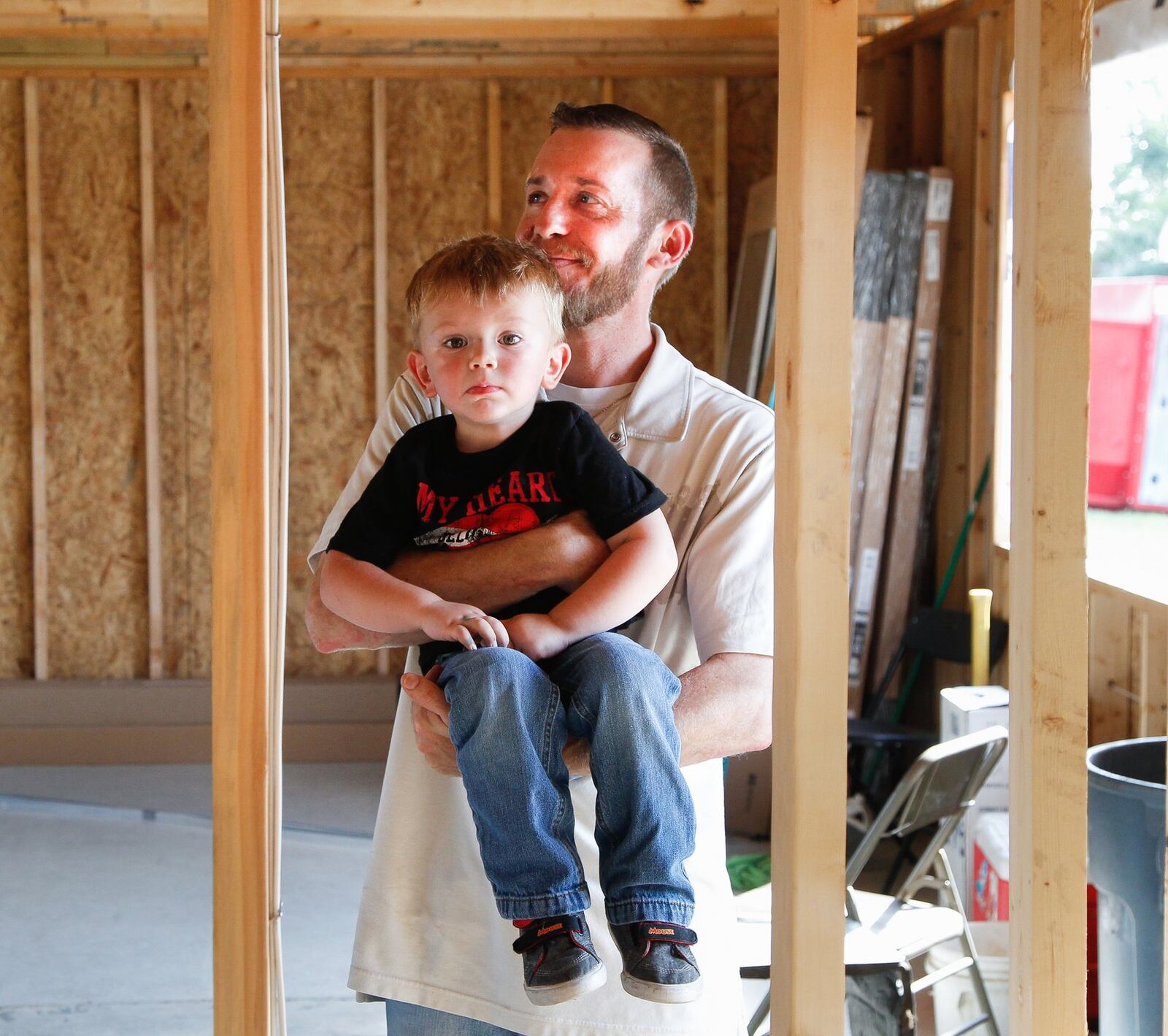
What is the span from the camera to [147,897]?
4383mm

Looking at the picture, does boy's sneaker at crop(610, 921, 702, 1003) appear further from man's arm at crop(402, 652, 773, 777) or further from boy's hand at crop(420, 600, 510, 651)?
boy's hand at crop(420, 600, 510, 651)

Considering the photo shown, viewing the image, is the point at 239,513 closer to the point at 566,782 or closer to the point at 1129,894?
the point at 566,782

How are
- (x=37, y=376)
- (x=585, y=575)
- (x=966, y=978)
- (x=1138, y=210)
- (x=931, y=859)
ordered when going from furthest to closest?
(x=37, y=376)
(x=1138, y=210)
(x=966, y=978)
(x=931, y=859)
(x=585, y=575)

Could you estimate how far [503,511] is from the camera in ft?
4.99

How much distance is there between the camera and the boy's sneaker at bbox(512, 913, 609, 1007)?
1.25m

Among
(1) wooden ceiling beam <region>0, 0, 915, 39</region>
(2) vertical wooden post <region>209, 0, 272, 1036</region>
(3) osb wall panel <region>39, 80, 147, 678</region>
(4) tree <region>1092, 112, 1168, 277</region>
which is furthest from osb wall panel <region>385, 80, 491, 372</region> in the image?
(2) vertical wooden post <region>209, 0, 272, 1036</region>

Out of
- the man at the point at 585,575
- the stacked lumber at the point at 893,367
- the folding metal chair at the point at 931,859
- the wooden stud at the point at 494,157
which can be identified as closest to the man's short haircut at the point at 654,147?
the man at the point at 585,575

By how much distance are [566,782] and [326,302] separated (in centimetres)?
500

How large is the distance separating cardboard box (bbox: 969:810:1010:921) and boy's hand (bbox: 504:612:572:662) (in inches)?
99.2

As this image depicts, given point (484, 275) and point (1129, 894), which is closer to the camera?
point (484, 275)

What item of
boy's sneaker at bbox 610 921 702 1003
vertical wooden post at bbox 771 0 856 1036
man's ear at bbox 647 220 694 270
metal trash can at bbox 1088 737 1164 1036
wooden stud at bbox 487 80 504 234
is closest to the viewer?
vertical wooden post at bbox 771 0 856 1036

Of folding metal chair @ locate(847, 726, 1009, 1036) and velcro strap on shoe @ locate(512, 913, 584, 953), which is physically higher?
velcro strap on shoe @ locate(512, 913, 584, 953)

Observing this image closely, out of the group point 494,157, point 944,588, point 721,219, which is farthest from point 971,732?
point 494,157

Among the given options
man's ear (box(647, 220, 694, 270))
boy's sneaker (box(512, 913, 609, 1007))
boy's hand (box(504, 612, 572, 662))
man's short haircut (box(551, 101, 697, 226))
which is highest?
man's short haircut (box(551, 101, 697, 226))
